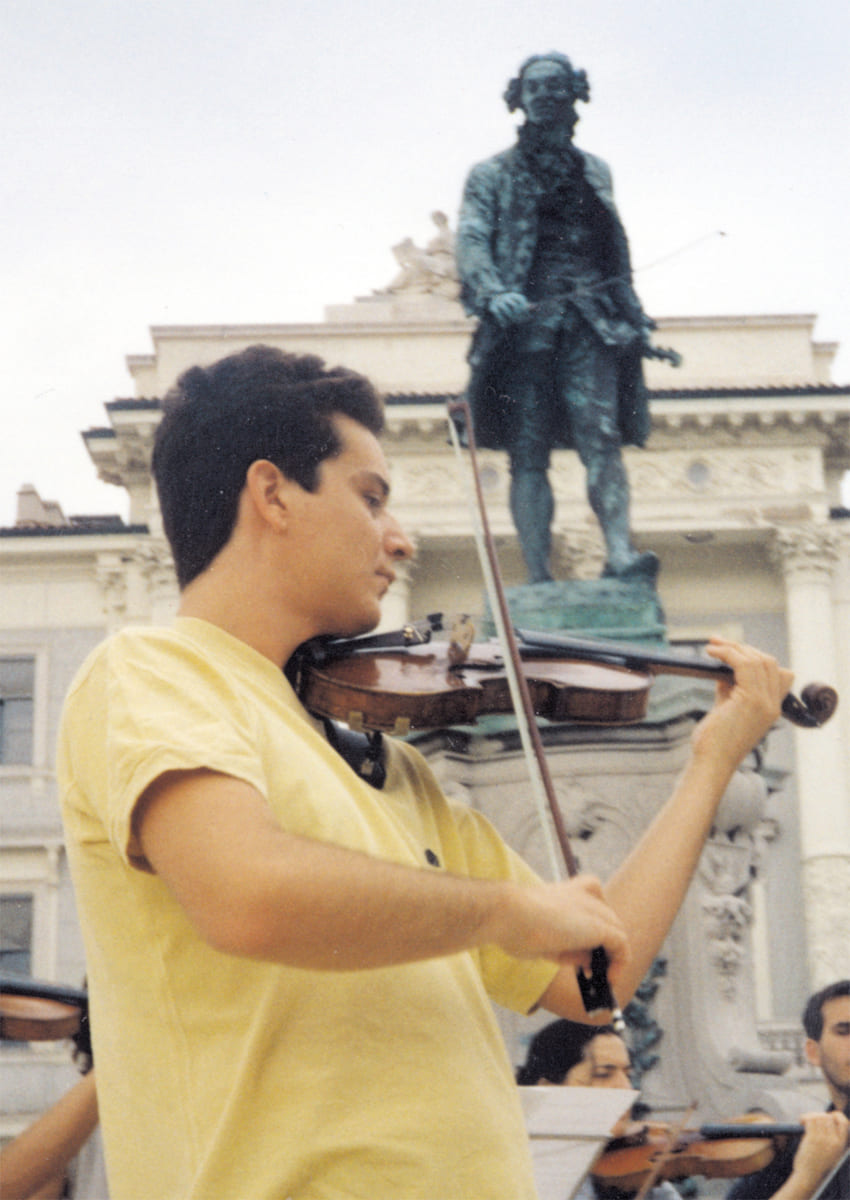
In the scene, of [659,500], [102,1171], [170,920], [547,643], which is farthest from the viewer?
[659,500]

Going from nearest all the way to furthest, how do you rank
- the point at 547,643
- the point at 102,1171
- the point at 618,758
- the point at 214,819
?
1. the point at 214,819
2. the point at 547,643
3. the point at 102,1171
4. the point at 618,758

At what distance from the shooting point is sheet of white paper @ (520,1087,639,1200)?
2363mm

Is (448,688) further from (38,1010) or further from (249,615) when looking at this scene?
(38,1010)

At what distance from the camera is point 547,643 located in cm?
224

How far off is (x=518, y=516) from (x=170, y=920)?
17.1ft

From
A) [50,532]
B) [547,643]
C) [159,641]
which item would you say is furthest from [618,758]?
[50,532]

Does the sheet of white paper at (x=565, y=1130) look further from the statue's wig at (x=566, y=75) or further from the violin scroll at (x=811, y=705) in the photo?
the statue's wig at (x=566, y=75)

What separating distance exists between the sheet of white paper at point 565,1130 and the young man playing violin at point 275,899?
2.03ft

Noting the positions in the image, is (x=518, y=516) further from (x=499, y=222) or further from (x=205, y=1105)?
(x=205, y=1105)

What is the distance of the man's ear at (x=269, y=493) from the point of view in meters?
1.77

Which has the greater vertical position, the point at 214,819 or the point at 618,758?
the point at 214,819

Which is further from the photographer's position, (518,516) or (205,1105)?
(518,516)

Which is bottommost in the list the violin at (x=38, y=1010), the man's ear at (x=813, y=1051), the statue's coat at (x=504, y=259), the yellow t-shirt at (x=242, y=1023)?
the man's ear at (x=813, y=1051)

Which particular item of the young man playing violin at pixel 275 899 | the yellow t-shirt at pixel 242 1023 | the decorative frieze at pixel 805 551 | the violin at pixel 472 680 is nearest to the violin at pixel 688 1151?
the violin at pixel 472 680
